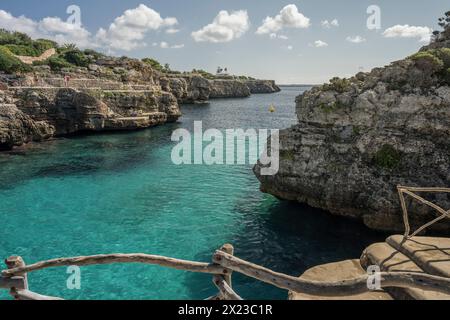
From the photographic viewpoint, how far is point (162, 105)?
6600 centimetres

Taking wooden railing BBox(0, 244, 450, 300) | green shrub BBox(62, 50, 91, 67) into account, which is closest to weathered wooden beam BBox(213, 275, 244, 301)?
wooden railing BBox(0, 244, 450, 300)

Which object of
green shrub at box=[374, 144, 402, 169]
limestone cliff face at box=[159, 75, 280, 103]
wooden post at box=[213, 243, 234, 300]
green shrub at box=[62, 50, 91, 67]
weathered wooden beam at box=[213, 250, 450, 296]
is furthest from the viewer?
limestone cliff face at box=[159, 75, 280, 103]

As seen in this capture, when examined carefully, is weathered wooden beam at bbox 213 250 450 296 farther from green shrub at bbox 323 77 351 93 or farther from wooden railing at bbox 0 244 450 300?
green shrub at bbox 323 77 351 93

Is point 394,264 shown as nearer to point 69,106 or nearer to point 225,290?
point 225,290

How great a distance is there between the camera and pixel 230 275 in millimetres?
7098

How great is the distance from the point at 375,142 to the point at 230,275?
1521 centimetres

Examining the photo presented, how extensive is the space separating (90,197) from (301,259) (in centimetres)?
1663

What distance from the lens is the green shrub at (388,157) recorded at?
1877 centimetres

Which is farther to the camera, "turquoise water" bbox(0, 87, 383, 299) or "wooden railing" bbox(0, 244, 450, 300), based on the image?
"turquoise water" bbox(0, 87, 383, 299)

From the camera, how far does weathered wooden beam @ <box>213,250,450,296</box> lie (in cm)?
623

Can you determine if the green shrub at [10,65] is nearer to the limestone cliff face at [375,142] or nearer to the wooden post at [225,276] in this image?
the limestone cliff face at [375,142]

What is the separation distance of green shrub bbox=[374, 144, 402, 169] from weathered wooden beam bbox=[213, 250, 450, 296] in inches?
543

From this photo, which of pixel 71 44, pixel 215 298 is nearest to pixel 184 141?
pixel 215 298

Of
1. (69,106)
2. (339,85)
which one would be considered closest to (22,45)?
(69,106)
